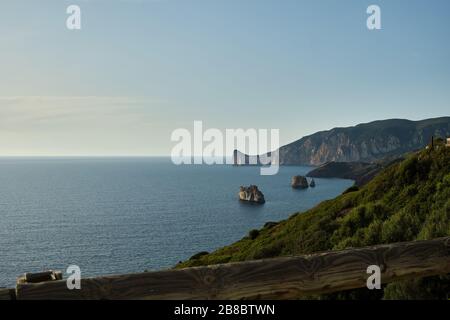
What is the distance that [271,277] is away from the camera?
3473mm

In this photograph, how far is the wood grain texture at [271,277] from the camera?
10.2 feet

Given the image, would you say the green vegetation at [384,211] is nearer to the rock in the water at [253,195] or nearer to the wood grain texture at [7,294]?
the wood grain texture at [7,294]

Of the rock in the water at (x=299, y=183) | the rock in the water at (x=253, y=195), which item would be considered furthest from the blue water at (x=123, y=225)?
the rock in the water at (x=299, y=183)

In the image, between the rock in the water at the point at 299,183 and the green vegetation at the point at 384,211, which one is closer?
the green vegetation at the point at 384,211

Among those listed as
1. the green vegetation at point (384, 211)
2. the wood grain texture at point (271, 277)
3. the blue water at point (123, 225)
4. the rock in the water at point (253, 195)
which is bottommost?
the blue water at point (123, 225)

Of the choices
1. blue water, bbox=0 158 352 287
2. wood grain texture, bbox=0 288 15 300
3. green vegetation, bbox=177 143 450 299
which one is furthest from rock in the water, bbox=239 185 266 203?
wood grain texture, bbox=0 288 15 300

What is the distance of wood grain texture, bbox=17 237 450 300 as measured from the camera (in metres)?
3.12

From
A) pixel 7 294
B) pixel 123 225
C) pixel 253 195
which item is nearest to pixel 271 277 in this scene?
pixel 7 294

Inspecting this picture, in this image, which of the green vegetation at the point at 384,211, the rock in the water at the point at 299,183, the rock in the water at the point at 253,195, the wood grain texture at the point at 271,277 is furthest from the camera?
the rock in the water at the point at 299,183

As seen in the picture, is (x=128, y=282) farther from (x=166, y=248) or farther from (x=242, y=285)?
(x=166, y=248)

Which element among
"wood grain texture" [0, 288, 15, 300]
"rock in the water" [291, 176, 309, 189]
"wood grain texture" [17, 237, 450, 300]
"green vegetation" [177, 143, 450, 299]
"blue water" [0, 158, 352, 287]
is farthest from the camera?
"rock in the water" [291, 176, 309, 189]

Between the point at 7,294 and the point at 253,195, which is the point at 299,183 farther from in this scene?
the point at 7,294

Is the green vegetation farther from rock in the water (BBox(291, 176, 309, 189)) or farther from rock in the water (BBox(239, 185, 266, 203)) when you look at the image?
rock in the water (BBox(291, 176, 309, 189))

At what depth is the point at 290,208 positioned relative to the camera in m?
123
